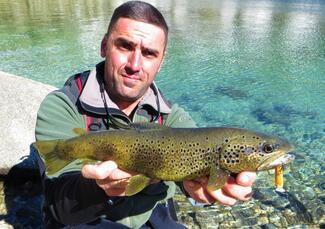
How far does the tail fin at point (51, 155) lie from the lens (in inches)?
139

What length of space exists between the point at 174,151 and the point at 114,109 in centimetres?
119

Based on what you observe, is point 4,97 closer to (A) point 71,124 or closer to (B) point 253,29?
(A) point 71,124

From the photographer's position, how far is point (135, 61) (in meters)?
4.42

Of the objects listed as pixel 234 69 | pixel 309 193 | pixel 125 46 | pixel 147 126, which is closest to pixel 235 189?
pixel 147 126

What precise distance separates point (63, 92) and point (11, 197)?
3.51 m

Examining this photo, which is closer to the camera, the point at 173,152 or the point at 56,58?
the point at 173,152

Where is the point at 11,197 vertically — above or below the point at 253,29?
above

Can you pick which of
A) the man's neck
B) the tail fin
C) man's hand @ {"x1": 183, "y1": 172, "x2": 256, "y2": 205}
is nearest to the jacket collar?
the man's neck

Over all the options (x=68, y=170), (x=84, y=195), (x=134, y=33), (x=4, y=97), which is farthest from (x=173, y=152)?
(x=4, y=97)

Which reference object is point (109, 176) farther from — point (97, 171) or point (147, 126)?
point (147, 126)

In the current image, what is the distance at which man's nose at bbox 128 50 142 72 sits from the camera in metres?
4.42

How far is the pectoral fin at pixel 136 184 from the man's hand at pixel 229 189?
0.44m

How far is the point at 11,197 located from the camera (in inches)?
277

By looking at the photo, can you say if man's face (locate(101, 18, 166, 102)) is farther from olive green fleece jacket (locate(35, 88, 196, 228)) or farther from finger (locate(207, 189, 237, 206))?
finger (locate(207, 189, 237, 206))
